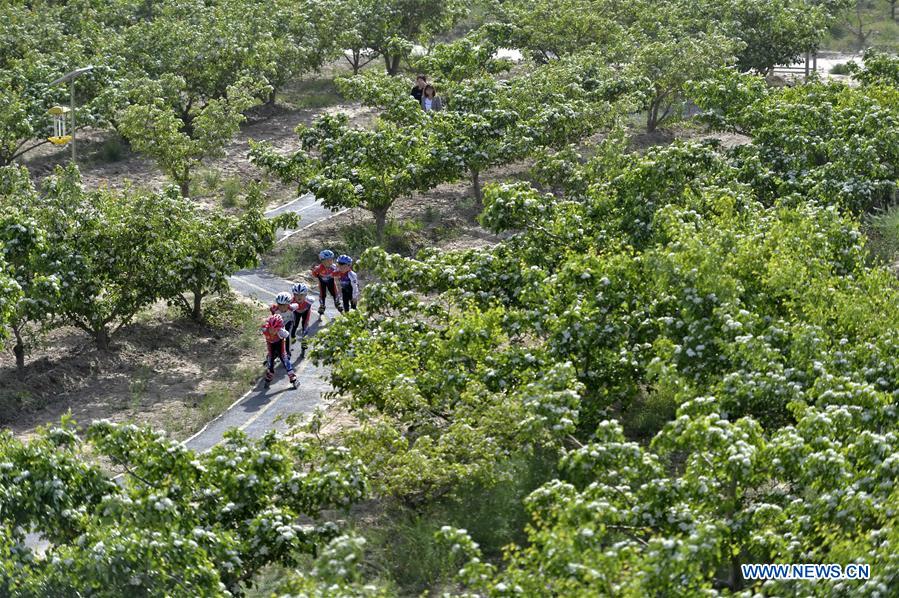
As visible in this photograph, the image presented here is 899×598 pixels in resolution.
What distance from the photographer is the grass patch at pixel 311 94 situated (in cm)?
4416

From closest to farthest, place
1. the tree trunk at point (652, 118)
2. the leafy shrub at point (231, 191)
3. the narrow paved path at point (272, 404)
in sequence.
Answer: the narrow paved path at point (272, 404) → the leafy shrub at point (231, 191) → the tree trunk at point (652, 118)

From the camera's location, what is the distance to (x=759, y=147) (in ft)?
98.4

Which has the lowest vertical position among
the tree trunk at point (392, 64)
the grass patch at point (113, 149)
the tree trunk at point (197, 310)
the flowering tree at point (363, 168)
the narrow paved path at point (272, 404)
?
the narrow paved path at point (272, 404)

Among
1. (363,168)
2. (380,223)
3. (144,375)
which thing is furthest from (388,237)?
(144,375)

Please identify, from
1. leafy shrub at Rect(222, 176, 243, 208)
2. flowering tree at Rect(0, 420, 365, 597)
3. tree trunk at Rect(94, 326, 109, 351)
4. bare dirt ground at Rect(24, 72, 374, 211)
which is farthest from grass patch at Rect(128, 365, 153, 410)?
bare dirt ground at Rect(24, 72, 374, 211)

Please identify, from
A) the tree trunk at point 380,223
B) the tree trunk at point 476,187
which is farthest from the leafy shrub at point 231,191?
the tree trunk at point 476,187

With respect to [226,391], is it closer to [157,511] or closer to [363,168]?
[363,168]

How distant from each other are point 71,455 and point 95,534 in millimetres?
1634

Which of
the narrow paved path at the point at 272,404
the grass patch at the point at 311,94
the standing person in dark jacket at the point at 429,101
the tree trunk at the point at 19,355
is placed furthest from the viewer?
the grass patch at the point at 311,94

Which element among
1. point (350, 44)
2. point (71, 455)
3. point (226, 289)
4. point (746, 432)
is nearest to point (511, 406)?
point (746, 432)

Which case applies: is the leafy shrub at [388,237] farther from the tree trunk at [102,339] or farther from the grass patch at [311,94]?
the grass patch at [311,94]

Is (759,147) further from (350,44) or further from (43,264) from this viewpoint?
(350,44)

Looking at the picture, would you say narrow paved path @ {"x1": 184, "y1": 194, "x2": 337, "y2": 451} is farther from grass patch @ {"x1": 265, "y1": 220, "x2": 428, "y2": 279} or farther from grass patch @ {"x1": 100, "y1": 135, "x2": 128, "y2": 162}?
grass patch @ {"x1": 100, "y1": 135, "x2": 128, "y2": 162}

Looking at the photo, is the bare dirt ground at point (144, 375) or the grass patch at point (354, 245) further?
the grass patch at point (354, 245)
